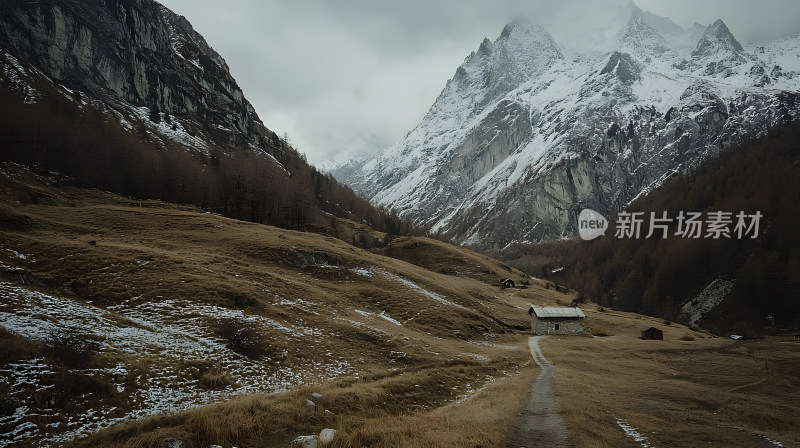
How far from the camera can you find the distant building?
238 feet

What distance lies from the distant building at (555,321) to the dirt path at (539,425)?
49422 mm

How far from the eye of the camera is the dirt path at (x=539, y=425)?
1498 centimetres

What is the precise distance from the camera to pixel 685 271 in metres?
161

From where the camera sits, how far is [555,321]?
73.3 m

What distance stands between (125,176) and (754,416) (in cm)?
12493

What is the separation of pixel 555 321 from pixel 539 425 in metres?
61.2

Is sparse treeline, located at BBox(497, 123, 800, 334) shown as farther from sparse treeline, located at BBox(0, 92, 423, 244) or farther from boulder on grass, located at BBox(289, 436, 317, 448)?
boulder on grass, located at BBox(289, 436, 317, 448)

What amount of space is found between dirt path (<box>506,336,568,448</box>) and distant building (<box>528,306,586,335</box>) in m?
49.4

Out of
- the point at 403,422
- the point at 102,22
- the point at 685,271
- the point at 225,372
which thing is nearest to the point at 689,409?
the point at 403,422

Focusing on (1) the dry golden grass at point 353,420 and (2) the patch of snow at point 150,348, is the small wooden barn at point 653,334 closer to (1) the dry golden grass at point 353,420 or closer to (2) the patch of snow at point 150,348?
(1) the dry golden grass at point 353,420

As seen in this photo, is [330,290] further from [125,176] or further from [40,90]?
[40,90]

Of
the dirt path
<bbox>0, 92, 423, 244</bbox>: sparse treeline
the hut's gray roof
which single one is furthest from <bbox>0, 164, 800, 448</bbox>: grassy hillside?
<bbox>0, 92, 423, 244</bbox>: sparse treeline

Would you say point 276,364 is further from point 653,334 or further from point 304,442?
point 653,334

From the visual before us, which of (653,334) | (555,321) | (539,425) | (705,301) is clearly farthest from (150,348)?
(705,301)
